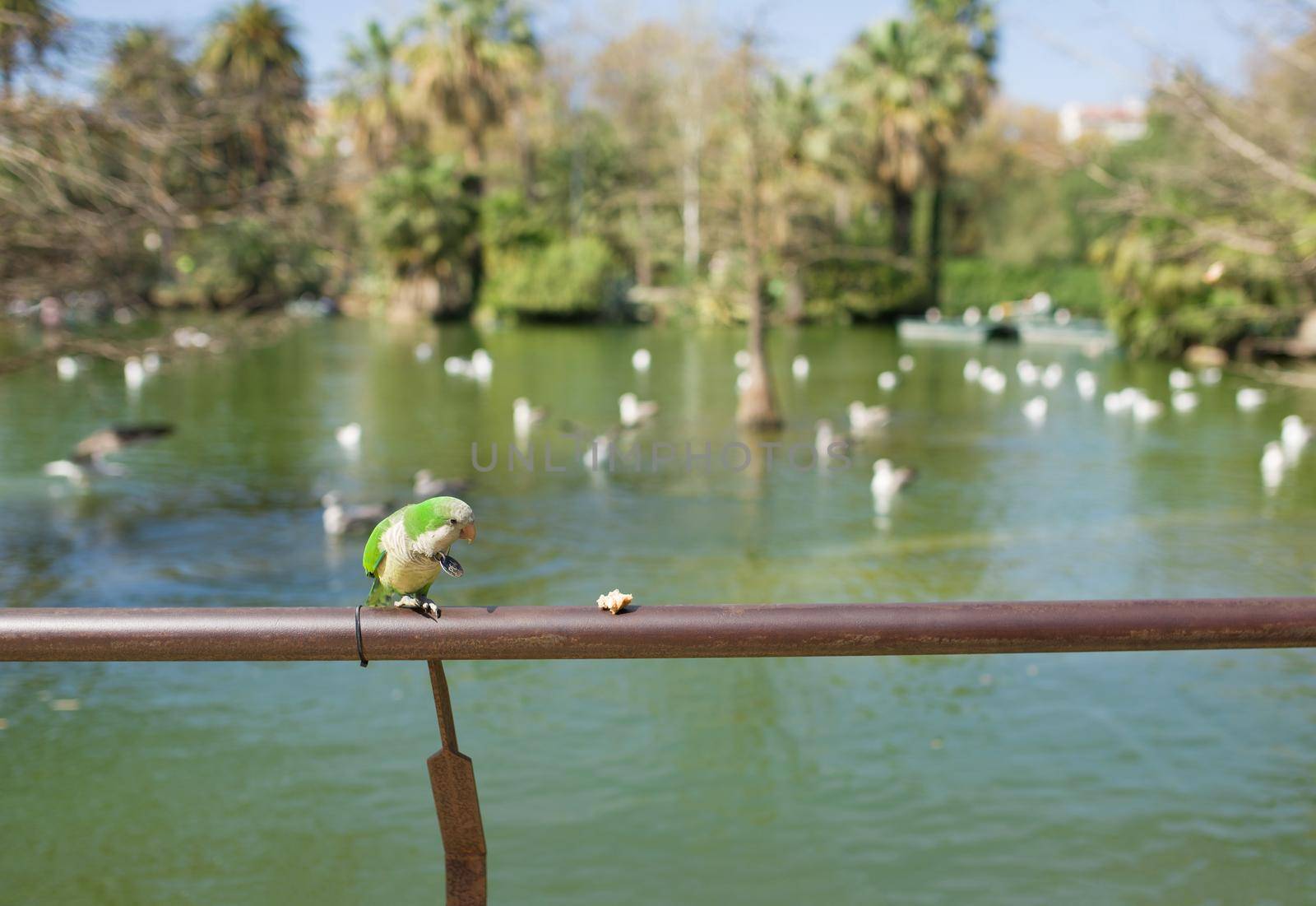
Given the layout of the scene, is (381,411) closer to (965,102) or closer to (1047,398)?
(1047,398)

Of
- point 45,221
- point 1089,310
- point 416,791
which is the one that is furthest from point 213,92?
point 1089,310

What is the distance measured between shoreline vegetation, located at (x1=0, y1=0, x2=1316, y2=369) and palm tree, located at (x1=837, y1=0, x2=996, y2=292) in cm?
10

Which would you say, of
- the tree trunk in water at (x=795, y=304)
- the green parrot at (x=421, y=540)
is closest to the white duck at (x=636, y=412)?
the green parrot at (x=421, y=540)

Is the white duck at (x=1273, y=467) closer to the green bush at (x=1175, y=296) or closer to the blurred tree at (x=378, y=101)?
the green bush at (x=1175, y=296)

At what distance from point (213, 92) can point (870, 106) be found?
35832 mm

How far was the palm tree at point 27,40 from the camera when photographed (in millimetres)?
7676

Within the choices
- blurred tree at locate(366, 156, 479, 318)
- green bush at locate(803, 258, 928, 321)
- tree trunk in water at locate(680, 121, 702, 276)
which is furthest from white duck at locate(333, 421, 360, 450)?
blurred tree at locate(366, 156, 479, 318)

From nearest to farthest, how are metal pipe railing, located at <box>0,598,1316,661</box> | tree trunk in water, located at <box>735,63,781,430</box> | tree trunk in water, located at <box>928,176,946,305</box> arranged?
metal pipe railing, located at <box>0,598,1316,661</box>, tree trunk in water, located at <box>735,63,781,430</box>, tree trunk in water, located at <box>928,176,946,305</box>

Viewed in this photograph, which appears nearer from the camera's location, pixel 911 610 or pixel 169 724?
pixel 911 610

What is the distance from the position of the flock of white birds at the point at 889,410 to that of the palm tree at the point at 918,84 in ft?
48.7

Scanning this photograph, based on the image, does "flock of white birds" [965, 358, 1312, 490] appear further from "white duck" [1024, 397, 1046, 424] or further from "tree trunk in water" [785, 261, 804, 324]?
"tree trunk in water" [785, 261, 804, 324]

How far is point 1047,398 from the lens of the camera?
73.0 feet

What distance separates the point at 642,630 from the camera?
1.90 metres

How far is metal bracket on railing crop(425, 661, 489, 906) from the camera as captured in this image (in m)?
2.46
